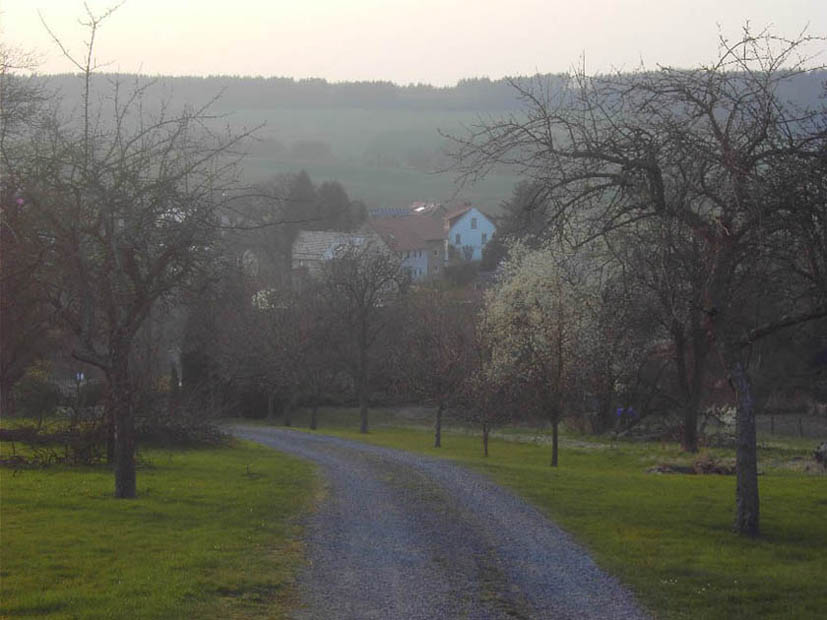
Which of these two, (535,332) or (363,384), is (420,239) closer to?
(363,384)

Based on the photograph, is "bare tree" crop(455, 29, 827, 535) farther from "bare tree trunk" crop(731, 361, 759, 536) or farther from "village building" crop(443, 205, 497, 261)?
"village building" crop(443, 205, 497, 261)

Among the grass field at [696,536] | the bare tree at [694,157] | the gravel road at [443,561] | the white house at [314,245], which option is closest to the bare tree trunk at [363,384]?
the white house at [314,245]

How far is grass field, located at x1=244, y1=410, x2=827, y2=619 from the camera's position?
929cm

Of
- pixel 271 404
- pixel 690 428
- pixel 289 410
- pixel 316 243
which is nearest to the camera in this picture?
pixel 690 428

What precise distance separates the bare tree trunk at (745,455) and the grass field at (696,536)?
11.5 inches

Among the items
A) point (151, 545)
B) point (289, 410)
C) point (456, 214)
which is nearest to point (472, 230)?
point (456, 214)

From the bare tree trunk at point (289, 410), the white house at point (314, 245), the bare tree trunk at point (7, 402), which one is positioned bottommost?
the bare tree trunk at point (289, 410)

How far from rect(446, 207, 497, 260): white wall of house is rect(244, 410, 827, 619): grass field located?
67.5 m

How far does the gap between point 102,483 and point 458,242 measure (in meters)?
76.6

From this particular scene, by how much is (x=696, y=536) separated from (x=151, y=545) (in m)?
7.10

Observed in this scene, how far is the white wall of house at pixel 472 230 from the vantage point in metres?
91.2

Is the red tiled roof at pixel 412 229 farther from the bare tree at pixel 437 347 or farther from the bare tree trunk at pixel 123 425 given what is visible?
the bare tree trunk at pixel 123 425

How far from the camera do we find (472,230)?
3639 inches

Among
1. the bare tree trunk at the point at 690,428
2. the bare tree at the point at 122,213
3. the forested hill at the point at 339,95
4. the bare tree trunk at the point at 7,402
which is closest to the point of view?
the bare tree at the point at 122,213
